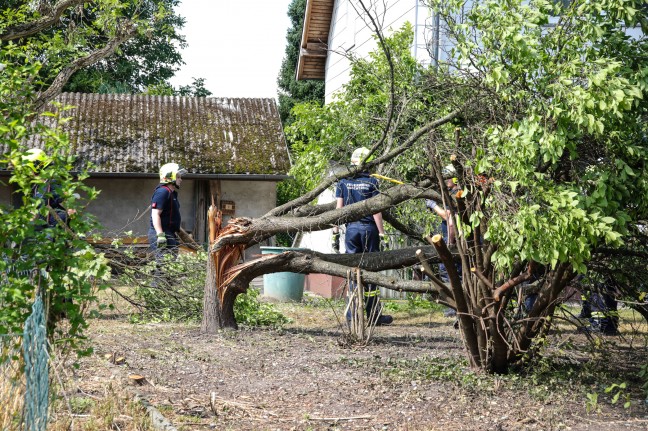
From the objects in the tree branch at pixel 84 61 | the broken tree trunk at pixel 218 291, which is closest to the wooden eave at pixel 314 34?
the tree branch at pixel 84 61

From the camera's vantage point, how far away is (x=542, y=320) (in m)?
6.73

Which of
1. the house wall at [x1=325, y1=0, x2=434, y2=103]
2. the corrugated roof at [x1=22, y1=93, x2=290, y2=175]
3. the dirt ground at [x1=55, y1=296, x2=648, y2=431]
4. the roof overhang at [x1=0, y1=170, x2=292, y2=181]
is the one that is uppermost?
the house wall at [x1=325, y1=0, x2=434, y2=103]

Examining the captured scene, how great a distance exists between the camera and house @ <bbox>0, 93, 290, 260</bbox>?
20688mm

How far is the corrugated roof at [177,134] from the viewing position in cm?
2075

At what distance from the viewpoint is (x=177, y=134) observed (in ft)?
72.3

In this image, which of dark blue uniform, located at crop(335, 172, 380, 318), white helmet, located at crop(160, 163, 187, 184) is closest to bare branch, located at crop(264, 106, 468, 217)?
dark blue uniform, located at crop(335, 172, 380, 318)

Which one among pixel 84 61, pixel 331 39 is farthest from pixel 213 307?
pixel 331 39

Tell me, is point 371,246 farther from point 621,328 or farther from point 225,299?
point 621,328

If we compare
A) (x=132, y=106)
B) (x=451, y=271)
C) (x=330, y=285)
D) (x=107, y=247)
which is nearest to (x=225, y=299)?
(x=107, y=247)

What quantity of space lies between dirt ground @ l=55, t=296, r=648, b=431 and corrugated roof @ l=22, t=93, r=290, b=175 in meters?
12.3

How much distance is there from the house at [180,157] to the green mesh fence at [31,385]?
15.9m

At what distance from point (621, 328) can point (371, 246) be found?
320 centimetres

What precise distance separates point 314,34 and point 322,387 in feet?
58.3

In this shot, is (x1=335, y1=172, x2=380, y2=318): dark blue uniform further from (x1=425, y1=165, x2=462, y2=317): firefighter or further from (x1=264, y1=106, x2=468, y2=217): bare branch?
(x1=264, y1=106, x2=468, y2=217): bare branch
